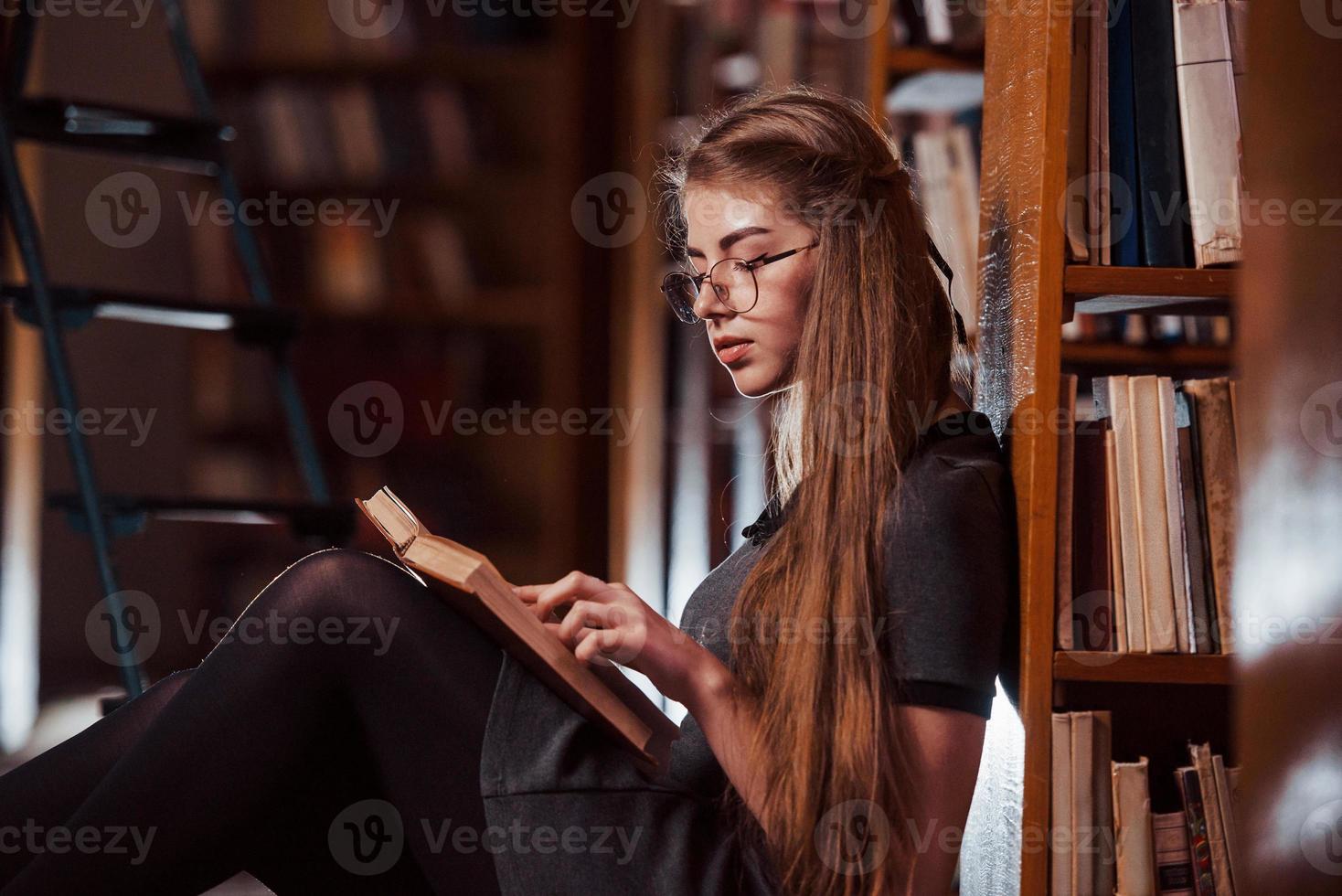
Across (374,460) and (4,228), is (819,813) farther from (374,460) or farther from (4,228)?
(4,228)

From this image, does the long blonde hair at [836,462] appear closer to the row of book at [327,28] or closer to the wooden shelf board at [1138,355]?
the wooden shelf board at [1138,355]

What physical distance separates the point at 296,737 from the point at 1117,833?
682mm

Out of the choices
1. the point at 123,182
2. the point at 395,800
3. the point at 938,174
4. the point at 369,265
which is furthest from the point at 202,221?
the point at 395,800

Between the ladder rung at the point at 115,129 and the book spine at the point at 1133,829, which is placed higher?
the ladder rung at the point at 115,129

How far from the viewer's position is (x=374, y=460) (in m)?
3.08

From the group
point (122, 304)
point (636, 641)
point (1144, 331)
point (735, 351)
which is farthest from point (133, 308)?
point (1144, 331)

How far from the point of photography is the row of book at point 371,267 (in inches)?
119

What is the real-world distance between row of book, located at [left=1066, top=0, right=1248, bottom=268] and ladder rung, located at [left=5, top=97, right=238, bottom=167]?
1343mm

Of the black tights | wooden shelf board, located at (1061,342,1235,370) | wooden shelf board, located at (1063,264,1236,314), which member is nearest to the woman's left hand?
the black tights

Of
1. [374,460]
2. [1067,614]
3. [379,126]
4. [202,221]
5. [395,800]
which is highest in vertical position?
[379,126]

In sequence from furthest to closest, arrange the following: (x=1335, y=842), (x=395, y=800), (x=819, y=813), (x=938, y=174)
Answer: (x=938, y=174) → (x=395, y=800) → (x=819, y=813) → (x=1335, y=842)

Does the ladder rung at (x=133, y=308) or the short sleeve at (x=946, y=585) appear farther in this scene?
the ladder rung at (x=133, y=308)

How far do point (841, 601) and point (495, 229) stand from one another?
224 centimetres

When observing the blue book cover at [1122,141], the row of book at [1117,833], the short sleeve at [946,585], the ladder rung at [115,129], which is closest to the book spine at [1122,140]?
the blue book cover at [1122,141]
